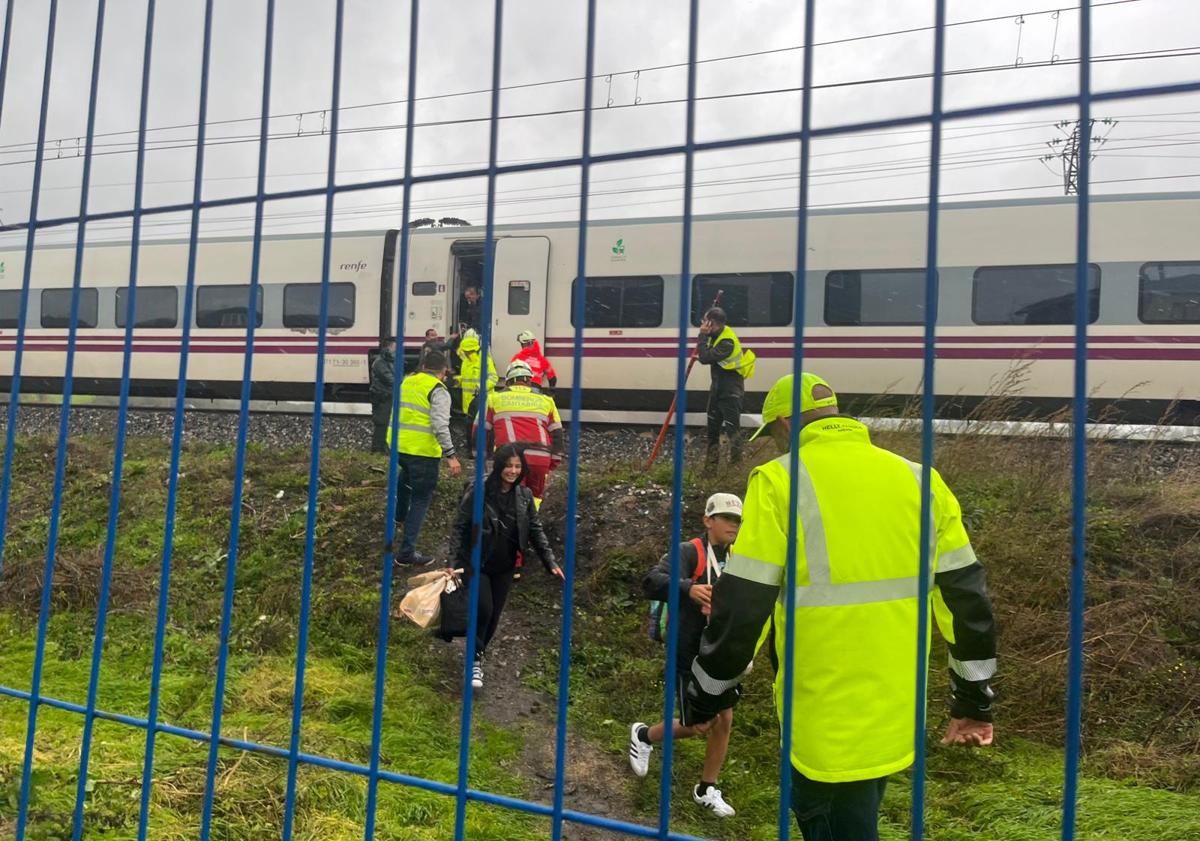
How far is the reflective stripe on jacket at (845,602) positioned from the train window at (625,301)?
9049mm

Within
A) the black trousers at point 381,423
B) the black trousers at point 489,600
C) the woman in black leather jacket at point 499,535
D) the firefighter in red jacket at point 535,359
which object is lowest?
the black trousers at point 489,600

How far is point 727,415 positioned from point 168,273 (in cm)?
1023

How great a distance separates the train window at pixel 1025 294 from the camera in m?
9.97

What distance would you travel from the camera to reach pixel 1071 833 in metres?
1.44

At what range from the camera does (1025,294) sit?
10.1 m

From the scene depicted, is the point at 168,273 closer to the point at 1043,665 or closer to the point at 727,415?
the point at 727,415

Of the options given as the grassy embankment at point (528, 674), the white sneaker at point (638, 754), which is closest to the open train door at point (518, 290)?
the grassy embankment at point (528, 674)

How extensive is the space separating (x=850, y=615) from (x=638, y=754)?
2.78 metres

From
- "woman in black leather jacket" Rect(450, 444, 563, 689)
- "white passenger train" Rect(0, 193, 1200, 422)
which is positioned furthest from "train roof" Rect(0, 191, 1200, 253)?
"woman in black leather jacket" Rect(450, 444, 563, 689)

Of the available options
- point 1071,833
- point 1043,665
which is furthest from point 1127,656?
point 1071,833

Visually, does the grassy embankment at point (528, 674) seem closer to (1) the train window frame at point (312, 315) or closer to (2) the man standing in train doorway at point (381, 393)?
(2) the man standing in train doorway at point (381, 393)

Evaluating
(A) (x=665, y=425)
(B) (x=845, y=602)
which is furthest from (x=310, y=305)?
(B) (x=845, y=602)

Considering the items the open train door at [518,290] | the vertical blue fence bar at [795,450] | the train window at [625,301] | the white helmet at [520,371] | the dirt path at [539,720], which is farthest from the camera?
the open train door at [518,290]

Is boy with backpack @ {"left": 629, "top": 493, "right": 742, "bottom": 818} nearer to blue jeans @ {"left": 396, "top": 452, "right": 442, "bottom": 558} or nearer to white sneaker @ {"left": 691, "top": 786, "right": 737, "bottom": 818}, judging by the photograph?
white sneaker @ {"left": 691, "top": 786, "right": 737, "bottom": 818}
